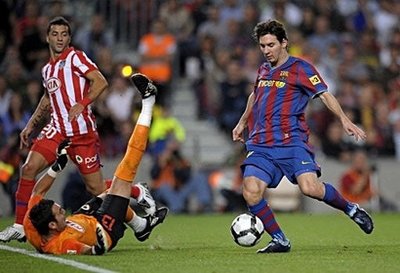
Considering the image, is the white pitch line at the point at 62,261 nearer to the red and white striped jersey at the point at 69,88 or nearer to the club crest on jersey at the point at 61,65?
the red and white striped jersey at the point at 69,88

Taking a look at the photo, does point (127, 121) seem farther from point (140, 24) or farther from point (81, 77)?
point (81, 77)

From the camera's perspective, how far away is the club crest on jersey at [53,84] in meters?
12.5

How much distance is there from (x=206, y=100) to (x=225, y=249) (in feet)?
34.8

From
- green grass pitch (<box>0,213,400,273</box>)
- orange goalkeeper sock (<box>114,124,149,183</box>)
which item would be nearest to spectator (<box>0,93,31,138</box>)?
green grass pitch (<box>0,213,400,273</box>)

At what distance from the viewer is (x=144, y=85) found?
37.2 ft

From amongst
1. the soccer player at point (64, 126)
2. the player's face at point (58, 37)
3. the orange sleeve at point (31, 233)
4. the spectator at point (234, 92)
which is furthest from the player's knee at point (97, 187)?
the spectator at point (234, 92)

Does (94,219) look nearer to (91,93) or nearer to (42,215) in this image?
(42,215)

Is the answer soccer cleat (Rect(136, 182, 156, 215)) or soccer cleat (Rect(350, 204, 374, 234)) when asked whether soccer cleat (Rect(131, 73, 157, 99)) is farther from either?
soccer cleat (Rect(350, 204, 374, 234))

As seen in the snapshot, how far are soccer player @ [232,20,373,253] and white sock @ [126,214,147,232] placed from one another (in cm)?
130

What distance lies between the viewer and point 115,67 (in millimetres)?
21828

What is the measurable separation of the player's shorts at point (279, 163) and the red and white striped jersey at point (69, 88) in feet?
6.60

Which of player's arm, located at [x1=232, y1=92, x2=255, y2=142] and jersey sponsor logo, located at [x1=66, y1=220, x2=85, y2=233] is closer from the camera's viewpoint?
jersey sponsor logo, located at [x1=66, y1=220, x2=85, y2=233]

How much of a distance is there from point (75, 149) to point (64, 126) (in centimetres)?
26

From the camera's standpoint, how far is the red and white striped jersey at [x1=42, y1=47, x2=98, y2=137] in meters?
12.5
